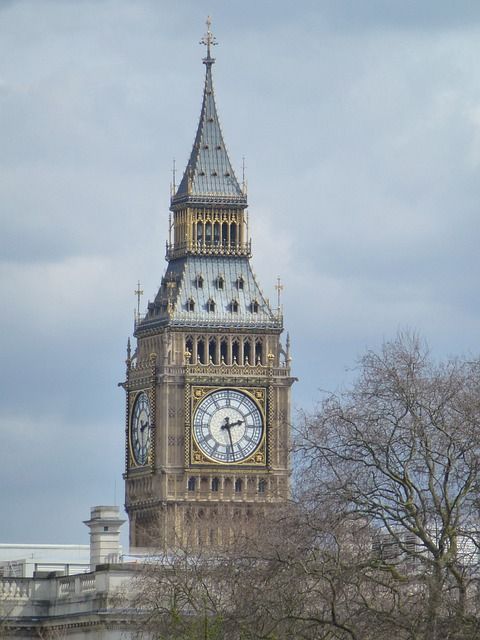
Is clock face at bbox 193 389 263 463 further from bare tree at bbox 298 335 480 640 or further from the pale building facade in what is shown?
bare tree at bbox 298 335 480 640

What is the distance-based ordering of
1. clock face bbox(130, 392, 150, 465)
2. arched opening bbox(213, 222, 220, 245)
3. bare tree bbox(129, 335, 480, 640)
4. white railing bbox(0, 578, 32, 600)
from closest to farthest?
bare tree bbox(129, 335, 480, 640), white railing bbox(0, 578, 32, 600), clock face bbox(130, 392, 150, 465), arched opening bbox(213, 222, 220, 245)

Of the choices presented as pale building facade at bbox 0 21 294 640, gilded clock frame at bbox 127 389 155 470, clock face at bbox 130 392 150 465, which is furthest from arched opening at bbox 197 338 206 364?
clock face at bbox 130 392 150 465

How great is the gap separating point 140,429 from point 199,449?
16.7 ft

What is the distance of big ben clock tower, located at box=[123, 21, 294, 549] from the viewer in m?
188

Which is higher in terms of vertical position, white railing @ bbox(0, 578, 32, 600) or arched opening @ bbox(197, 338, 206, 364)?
arched opening @ bbox(197, 338, 206, 364)

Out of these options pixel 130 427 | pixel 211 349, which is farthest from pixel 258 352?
pixel 130 427

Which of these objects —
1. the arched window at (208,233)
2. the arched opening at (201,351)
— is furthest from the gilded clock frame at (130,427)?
the arched window at (208,233)

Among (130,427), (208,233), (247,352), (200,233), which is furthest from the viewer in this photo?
(130,427)

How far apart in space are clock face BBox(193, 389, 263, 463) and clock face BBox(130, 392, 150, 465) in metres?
3.73

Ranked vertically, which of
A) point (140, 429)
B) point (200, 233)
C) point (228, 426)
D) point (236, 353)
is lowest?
point (228, 426)

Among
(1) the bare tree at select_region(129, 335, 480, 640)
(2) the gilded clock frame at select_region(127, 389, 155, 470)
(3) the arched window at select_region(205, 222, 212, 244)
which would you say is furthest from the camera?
(3) the arched window at select_region(205, 222, 212, 244)

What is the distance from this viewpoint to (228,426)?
18875 cm

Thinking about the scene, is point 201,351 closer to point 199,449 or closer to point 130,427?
point 199,449

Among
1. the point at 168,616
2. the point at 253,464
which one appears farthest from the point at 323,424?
the point at 253,464
